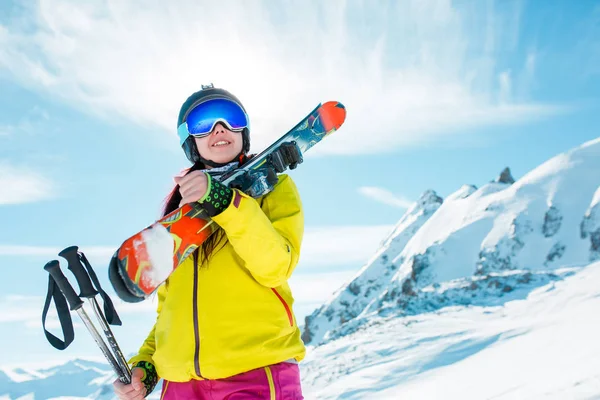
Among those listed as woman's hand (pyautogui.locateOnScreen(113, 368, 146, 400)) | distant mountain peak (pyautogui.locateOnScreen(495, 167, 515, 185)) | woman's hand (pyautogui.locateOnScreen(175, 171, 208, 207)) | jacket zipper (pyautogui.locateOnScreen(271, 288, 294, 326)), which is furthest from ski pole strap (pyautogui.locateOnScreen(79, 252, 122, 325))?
distant mountain peak (pyautogui.locateOnScreen(495, 167, 515, 185))

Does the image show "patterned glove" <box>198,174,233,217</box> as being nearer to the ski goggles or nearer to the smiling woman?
the smiling woman

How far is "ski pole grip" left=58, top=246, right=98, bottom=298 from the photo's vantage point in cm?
243

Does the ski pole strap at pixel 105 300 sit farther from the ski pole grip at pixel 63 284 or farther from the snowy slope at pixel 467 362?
the snowy slope at pixel 467 362

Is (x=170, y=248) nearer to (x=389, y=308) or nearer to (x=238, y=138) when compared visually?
(x=238, y=138)

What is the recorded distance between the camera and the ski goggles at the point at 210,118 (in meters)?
3.21

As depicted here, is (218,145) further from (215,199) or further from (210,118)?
(215,199)

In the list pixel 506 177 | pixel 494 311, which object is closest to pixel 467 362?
pixel 494 311

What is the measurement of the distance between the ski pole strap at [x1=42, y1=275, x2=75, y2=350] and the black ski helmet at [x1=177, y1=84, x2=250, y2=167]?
118 cm

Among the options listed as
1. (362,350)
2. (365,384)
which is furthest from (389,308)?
(365,384)

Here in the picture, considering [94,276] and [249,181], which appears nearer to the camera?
[94,276]

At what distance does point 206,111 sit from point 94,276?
4.16ft

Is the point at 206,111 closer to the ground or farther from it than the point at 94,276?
farther from it

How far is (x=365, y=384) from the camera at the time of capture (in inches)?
551

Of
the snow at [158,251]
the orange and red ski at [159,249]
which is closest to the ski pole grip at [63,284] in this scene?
the orange and red ski at [159,249]
